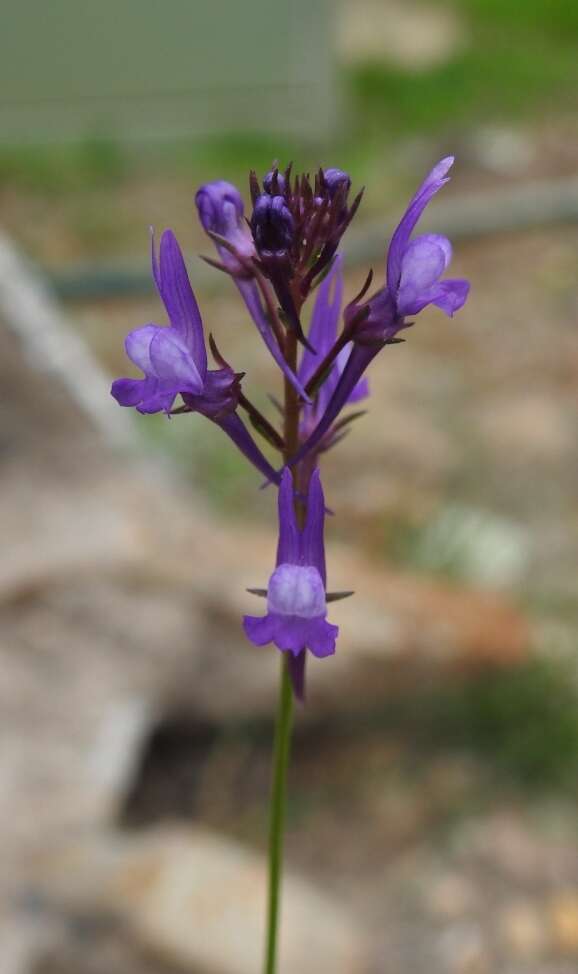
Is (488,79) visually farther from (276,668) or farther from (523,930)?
(523,930)

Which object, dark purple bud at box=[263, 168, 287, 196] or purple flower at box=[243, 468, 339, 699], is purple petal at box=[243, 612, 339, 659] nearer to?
purple flower at box=[243, 468, 339, 699]

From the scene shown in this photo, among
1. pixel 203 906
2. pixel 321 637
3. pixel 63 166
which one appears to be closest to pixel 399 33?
pixel 63 166

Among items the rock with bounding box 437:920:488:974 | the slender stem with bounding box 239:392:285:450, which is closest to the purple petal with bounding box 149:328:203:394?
the slender stem with bounding box 239:392:285:450

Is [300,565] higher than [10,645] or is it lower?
lower

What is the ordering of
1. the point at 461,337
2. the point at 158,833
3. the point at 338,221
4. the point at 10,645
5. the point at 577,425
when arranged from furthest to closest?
the point at 461,337
the point at 577,425
the point at 10,645
the point at 158,833
the point at 338,221

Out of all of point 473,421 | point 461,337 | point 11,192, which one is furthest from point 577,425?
point 11,192

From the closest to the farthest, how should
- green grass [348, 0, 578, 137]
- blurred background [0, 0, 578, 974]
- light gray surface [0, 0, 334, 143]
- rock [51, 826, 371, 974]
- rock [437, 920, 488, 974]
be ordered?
1. rock [51, 826, 371, 974]
2. blurred background [0, 0, 578, 974]
3. rock [437, 920, 488, 974]
4. light gray surface [0, 0, 334, 143]
5. green grass [348, 0, 578, 137]

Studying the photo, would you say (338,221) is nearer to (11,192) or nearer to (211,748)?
(211,748)

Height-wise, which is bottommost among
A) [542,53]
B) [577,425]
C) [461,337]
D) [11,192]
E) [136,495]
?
[136,495]
